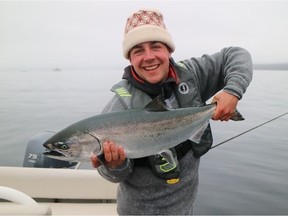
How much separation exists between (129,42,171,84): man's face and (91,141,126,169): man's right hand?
2.47 ft

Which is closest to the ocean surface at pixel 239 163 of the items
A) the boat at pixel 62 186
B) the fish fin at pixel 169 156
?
the fish fin at pixel 169 156

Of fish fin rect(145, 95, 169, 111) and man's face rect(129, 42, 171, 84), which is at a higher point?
man's face rect(129, 42, 171, 84)

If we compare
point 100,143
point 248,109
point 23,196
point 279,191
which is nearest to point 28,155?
point 23,196

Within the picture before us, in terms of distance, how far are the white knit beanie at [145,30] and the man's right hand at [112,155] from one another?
1018 mm

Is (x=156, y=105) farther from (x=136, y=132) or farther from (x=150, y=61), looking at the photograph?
(x=150, y=61)

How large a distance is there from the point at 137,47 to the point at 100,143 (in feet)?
3.41

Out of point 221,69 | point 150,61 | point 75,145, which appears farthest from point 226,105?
point 75,145

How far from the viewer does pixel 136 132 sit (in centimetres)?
308

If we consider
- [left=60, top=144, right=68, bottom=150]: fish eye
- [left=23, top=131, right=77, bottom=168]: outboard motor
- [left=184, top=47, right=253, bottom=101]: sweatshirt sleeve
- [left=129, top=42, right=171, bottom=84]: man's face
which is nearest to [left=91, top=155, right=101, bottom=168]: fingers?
[left=60, top=144, right=68, bottom=150]: fish eye

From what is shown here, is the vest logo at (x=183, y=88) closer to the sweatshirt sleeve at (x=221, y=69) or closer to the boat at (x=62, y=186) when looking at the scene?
the sweatshirt sleeve at (x=221, y=69)

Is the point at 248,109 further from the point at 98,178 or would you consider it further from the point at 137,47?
the point at 137,47

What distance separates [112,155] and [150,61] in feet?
3.16

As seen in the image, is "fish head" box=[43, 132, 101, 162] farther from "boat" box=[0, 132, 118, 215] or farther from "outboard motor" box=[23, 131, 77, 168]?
"outboard motor" box=[23, 131, 77, 168]

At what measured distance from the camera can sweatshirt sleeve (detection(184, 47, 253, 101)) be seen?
3.30 metres
